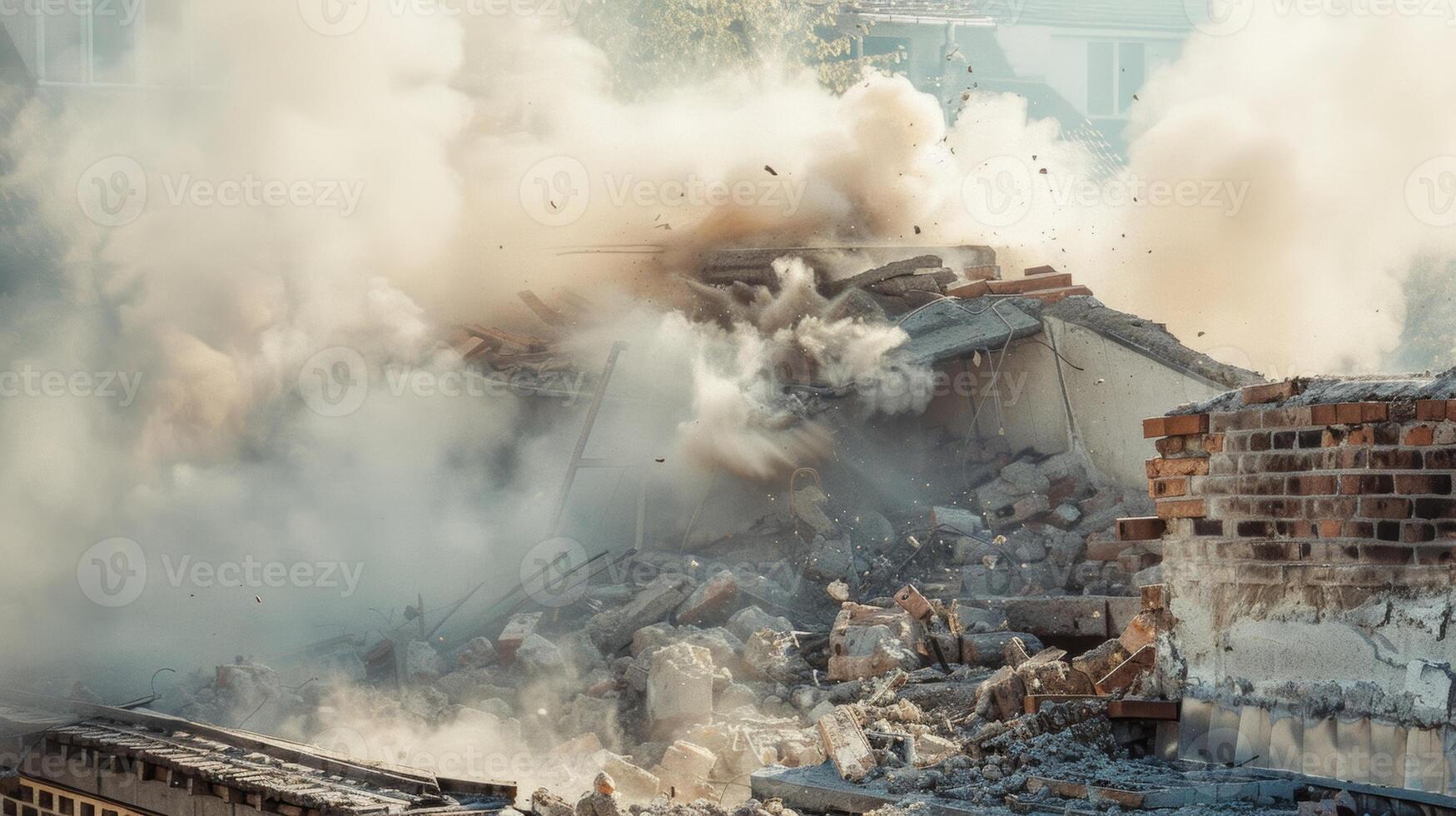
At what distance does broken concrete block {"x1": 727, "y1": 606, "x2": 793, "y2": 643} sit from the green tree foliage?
18.6 meters

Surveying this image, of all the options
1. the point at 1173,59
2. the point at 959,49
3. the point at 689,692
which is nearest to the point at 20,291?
the point at 689,692

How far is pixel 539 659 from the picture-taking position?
36.4 ft

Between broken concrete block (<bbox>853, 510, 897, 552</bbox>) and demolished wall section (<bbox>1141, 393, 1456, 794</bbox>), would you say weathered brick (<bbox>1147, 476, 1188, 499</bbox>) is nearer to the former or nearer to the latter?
demolished wall section (<bbox>1141, 393, 1456, 794</bbox>)

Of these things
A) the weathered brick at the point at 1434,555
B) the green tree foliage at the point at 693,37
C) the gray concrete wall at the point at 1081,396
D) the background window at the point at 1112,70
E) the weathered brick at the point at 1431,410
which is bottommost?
the weathered brick at the point at 1434,555

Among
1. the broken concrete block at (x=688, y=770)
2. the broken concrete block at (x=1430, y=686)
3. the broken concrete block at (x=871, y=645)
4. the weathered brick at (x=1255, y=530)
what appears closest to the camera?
the broken concrete block at (x=1430, y=686)

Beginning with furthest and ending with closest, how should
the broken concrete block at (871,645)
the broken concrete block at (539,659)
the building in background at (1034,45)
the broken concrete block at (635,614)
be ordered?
1. the building in background at (1034,45)
2. the broken concrete block at (635,614)
3. the broken concrete block at (539,659)
4. the broken concrete block at (871,645)

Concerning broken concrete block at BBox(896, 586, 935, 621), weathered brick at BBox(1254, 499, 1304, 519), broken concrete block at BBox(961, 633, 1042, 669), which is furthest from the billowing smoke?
weathered brick at BBox(1254, 499, 1304, 519)

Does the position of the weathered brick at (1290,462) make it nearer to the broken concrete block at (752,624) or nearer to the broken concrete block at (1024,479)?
the broken concrete block at (752,624)

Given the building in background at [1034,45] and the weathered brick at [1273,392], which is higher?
the building in background at [1034,45]

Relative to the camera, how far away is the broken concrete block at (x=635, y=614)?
11773 millimetres

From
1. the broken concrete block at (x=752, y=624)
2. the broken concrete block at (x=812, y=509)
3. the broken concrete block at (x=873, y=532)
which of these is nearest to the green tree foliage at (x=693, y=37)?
the broken concrete block at (x=812, y=509)

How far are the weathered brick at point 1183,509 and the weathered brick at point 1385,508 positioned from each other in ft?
2.35

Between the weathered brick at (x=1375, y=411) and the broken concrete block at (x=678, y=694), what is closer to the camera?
the weathered brick at (x=1375, y=411)

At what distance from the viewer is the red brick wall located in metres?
5.43
